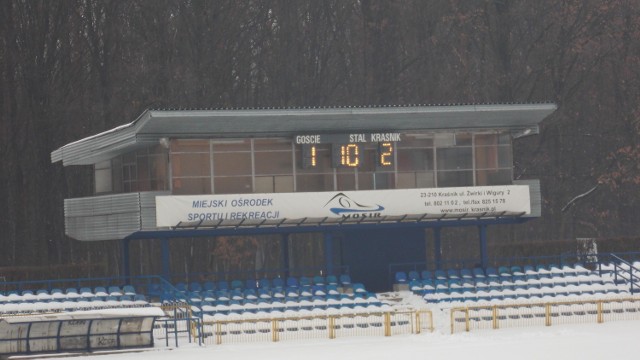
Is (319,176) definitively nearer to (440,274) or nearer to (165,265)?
(440,274)

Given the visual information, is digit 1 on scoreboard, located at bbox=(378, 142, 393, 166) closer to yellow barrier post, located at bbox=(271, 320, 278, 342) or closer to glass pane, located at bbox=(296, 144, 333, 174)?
glass pane, located at bbox=(296, 144, 333, 174)

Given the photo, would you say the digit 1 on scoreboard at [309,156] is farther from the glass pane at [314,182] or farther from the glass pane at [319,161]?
the glass pane at [314,182]

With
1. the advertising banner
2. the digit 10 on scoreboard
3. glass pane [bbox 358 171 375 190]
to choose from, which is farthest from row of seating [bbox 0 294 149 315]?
glass pane [bbox 358 171 375 190]

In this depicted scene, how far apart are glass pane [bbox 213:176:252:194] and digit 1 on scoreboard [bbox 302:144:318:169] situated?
6.60 ft

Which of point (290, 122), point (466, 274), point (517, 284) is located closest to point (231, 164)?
point (290, 122)

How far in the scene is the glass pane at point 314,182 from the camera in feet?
158

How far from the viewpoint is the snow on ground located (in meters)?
35.7

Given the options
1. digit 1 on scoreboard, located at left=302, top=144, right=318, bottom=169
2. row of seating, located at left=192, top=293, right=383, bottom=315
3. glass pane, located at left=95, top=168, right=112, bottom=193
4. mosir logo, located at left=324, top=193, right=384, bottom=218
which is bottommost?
row of seating, located at left=192, top=293, right=383, bottom=315

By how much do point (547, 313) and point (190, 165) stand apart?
12980 mm

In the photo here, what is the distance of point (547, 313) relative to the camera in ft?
143

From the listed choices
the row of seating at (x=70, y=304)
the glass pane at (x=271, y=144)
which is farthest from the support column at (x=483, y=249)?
the row of seating at (x=70, y=304)

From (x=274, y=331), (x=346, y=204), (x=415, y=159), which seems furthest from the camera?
(x=415, y=159)

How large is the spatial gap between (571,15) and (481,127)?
80.9 feet

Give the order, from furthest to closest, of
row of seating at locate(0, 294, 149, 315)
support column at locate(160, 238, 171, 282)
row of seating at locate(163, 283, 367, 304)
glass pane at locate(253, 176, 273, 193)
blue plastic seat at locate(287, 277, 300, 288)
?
glass pane at locate(253, 176, 273, 193), blue plastic seat at locate(287, 277, 300, 288), support column at locate(160, 238, 171, 282), row of seating at locate(163, 283, 367, 304), row of seating at locate(0, 294, 149, 315)
